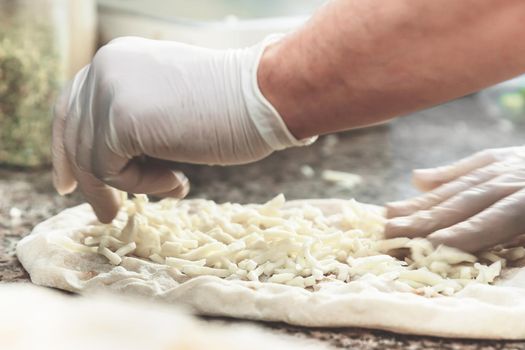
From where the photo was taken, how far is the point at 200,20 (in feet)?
8.55

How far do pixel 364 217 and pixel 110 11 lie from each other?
1.43m

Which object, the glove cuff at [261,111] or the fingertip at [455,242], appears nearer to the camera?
the glove cuff at [261,111]

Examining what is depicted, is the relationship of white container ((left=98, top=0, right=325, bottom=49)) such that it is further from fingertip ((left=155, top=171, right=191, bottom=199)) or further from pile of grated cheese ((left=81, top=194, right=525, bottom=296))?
fingertip ((left=155, top=171, right=191, bottom=199))

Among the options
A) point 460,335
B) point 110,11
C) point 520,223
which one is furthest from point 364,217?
point 110,11

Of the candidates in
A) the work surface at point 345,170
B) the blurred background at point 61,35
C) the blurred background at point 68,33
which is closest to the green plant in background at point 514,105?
the work surface at point 345,170

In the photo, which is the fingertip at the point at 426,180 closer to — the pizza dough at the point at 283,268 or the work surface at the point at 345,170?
the pizza dough at the point at 283,268

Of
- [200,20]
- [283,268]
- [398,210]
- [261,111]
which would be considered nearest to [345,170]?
[200,20]

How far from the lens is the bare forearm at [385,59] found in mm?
1137

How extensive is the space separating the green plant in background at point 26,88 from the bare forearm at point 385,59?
117 cm

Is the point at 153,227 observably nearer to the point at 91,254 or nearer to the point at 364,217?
the point at 91,254

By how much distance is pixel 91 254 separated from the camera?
1.46 metres

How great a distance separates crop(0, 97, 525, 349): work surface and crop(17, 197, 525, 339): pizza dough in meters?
0.03

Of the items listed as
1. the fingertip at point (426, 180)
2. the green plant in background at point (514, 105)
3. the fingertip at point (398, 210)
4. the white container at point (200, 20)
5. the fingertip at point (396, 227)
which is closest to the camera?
the fingertip at point (396, 227)

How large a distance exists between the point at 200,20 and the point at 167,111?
141 cm
